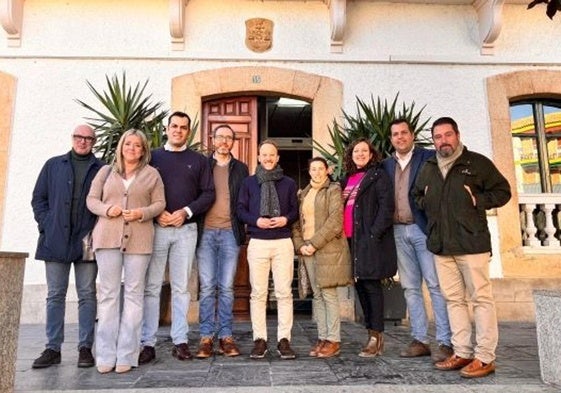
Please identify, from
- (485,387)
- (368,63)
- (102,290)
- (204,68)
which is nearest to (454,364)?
(485,387)

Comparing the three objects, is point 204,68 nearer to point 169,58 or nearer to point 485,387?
point 169,58

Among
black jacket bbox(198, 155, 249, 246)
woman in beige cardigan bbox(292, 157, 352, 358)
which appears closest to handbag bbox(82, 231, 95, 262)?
black jacket bbox(198, 155, 249, 246)

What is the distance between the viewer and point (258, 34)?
6781mm

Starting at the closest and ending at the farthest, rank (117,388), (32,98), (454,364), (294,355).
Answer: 1. (117,388)
2. (454,364)
3. (294,355)
4. (32,98)

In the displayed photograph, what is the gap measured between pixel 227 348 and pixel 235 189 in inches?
54.2

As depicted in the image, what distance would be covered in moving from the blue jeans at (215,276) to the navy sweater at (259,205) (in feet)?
0.78

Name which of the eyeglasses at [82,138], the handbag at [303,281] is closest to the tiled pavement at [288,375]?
the handbag at [303,281]

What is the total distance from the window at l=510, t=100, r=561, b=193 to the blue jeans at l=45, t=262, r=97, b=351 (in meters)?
5.95

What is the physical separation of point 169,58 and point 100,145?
1814 mm

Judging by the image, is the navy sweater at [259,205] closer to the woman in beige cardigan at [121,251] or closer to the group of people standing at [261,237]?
the group of people standing at [261,237]

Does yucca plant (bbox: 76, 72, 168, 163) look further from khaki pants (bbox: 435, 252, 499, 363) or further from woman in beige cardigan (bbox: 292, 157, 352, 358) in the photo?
khaki pants (bbox: 435, 252, 499, 363)

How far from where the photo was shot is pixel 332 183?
13.9 feet

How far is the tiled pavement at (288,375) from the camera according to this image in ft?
10.2

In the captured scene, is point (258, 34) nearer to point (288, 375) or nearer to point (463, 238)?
point (463, 238)
